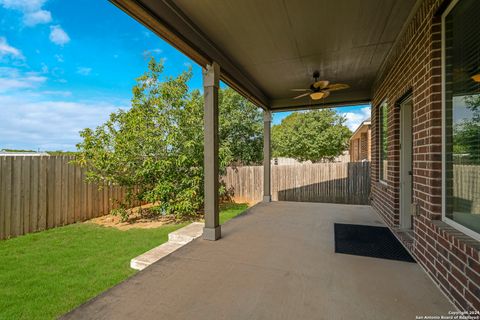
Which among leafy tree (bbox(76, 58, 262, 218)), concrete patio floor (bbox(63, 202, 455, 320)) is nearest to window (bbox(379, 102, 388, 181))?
concrete patio floor (bbox(63, 202, 455, 320))

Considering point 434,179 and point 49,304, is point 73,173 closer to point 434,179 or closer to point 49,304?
point 49,304

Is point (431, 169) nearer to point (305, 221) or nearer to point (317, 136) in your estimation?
point (305, 221)

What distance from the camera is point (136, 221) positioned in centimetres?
588

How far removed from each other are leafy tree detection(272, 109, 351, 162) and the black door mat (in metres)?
10.4

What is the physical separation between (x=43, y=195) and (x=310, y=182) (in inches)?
294

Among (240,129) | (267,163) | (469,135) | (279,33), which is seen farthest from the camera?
(240,129)

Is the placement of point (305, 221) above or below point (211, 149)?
below

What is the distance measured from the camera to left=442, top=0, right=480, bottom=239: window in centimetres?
162

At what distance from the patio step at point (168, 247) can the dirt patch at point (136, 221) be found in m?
1.65

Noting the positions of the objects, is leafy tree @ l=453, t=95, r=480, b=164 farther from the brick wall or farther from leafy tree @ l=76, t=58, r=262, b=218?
leafy tree @ l=76, t=58, r=262, b=218

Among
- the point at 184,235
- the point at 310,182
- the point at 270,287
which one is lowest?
the point at 184,235

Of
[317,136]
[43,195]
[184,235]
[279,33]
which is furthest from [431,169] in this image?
[317,136]

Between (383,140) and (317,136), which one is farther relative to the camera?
(317,136)

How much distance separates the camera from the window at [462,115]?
1.62 meters
